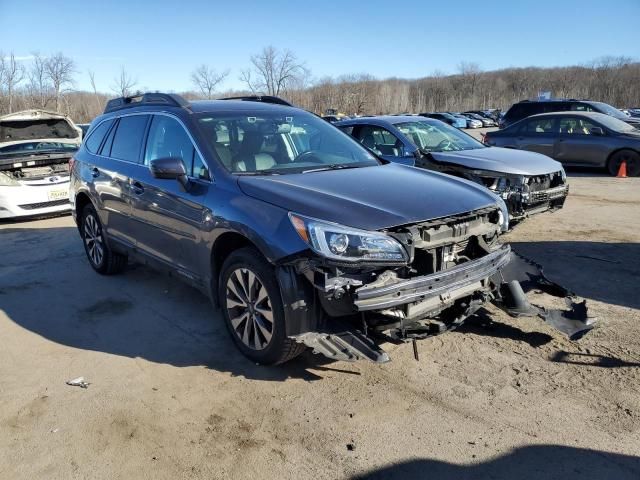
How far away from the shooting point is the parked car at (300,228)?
3.20m

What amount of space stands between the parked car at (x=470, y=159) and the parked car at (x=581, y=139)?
5.75 metres

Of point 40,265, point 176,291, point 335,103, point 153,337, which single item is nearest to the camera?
point 153,337

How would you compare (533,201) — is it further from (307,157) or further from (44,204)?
(44,204)

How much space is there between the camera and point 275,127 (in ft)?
15.2

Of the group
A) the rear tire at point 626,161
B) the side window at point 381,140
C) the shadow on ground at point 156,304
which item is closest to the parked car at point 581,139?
the rear tire at point 626,161

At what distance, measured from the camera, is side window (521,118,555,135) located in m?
13.3

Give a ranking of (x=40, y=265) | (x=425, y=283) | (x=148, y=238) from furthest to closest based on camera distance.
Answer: (x=40, y=265) → (x=148, y=238) → (x=425, y=283)

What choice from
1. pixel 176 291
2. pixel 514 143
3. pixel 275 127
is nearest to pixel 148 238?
pixel 176 291

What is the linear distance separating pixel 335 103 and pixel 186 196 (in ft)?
245

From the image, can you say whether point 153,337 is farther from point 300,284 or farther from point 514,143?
point 514,143

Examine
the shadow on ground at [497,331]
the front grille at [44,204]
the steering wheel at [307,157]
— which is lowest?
the shadow on ground at [497,331]

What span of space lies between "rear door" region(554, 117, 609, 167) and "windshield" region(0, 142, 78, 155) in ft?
37.0

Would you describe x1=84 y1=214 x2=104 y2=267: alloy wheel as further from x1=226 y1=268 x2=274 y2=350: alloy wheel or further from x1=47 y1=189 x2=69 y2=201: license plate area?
x1=47 y1=189 x2=69 y2=201: license plate area

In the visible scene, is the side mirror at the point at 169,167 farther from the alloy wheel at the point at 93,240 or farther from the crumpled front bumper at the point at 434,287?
the alloy wheel at the point at 93,240
